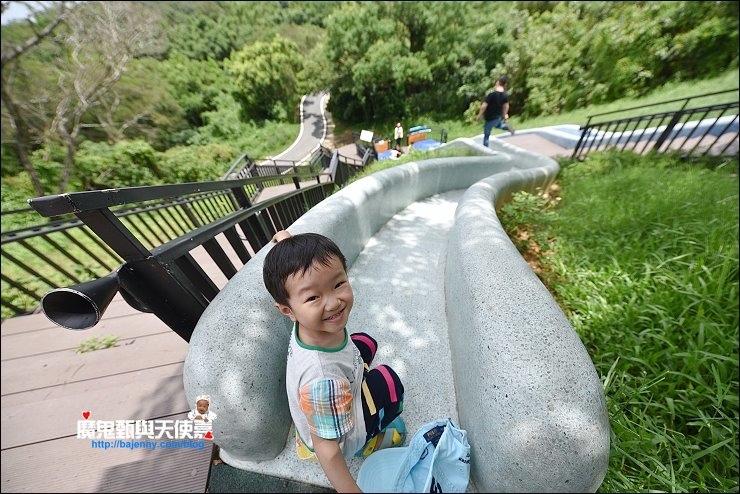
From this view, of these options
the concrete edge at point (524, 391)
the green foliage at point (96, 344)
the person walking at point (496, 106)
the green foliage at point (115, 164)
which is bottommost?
the green foliage at point (115, 164)

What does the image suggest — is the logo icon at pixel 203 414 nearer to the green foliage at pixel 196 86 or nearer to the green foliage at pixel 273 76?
the green foliage at pixel 273 76

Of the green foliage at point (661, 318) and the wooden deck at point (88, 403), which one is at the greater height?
the wooden deck at point (88, 403)

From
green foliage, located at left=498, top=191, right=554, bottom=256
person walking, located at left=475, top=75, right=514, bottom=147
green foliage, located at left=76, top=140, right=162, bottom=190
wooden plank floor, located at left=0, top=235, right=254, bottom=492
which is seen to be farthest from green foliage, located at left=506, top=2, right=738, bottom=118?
green foliage, located at left=76, top=140, right=162, bottom=190

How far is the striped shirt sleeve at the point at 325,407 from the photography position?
3.28 feet

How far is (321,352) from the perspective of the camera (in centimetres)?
110

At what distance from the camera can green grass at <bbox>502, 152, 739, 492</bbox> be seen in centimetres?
149

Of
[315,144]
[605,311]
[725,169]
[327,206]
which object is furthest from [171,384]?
[315,144]

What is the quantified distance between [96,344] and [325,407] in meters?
2.69

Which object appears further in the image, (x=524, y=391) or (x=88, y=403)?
(x=88, y=403)

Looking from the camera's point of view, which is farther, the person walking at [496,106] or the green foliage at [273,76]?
the green foliage at [273,76]

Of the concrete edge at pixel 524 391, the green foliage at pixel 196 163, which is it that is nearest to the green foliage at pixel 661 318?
the concrete edge at pixel 524 391

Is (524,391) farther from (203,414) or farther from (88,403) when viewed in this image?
(88,403)

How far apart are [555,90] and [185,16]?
151ft

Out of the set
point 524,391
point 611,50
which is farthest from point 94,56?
point 611,50
